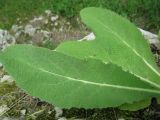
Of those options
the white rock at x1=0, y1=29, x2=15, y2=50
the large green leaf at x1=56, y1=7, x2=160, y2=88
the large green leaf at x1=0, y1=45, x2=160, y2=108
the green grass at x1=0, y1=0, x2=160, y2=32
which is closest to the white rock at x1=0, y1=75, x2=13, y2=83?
the large green leaf at x1=56, y1=7, x2=160, y2=88

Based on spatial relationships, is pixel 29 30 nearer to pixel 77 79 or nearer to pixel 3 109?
pixel 3 109

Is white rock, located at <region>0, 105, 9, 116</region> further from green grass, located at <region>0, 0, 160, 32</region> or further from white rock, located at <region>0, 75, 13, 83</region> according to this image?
green grass, located at <region>0, 0, 160, 32</region>

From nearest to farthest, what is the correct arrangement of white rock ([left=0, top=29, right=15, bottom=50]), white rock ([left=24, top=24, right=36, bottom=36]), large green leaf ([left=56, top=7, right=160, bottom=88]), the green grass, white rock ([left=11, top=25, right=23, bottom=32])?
large green leaf ([left=56, top=7, right=160, bottom=88]) → white rock ([left=0, top=29, right=15, bottom=50]) → the green grass → white rock ([left=24, top=24, right=36, bottom=36]) → white rock ([left=11, top=25, right=23, bottom=32])

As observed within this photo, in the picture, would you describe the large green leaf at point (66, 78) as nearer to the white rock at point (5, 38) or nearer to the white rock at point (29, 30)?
the white rock at point (5, 38)

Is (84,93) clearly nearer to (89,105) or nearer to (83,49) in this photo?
(89,105)

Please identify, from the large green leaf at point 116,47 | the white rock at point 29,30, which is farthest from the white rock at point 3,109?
the white rock at point 29,30

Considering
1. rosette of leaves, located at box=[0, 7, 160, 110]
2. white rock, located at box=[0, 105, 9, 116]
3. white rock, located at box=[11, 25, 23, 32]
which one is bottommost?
white rock, located at box=[11, 25, 23, 32]
